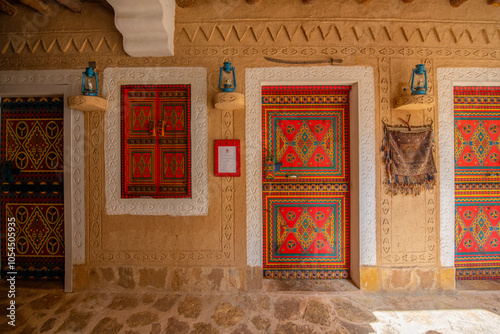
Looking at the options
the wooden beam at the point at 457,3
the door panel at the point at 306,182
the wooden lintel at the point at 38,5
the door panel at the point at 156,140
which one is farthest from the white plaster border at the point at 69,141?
the wooden beam at the point at 457,3

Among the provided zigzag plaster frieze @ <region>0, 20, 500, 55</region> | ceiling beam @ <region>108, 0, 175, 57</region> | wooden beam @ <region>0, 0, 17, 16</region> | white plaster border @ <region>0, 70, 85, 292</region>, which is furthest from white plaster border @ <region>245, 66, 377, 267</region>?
wooden beam @ <region>0, 0, 17, 16</region>

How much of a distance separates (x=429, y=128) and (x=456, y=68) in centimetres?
84

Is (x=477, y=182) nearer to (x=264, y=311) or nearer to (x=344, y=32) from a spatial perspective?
(x=344, y=32)

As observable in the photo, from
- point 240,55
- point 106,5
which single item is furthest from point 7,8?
point 240,55

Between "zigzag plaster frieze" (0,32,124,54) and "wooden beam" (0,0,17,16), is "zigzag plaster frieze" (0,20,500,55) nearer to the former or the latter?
"zigzag plaster frieze" (0,32,124,54)

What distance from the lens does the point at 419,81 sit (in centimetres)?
252

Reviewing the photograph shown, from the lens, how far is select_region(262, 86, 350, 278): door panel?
2.82 metres

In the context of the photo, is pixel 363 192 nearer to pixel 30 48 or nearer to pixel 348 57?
pixel 348 57

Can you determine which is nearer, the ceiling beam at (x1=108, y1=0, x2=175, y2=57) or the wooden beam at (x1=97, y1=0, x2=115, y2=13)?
the ceiling beam at (x1=108, y1=0, x2=175, y2=57)

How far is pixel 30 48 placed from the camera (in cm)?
269

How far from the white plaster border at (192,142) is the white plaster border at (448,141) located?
9.63ft

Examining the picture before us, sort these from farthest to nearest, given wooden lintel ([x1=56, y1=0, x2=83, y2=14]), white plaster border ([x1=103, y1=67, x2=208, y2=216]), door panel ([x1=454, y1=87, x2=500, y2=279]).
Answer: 1. door panel ([x1=454, y1=87, x2=500, y2=279])
2. white plaster border ([x1=103, y1=67, x2=208, y2=216])
3. wooden lintel ([x1=56, y1=0, x2=83, y2=14])

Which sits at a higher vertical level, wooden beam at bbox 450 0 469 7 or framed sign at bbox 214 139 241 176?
wooden beam at bbox 450 0 469 7

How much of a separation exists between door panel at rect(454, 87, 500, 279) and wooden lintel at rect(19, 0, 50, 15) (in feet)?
17.4
